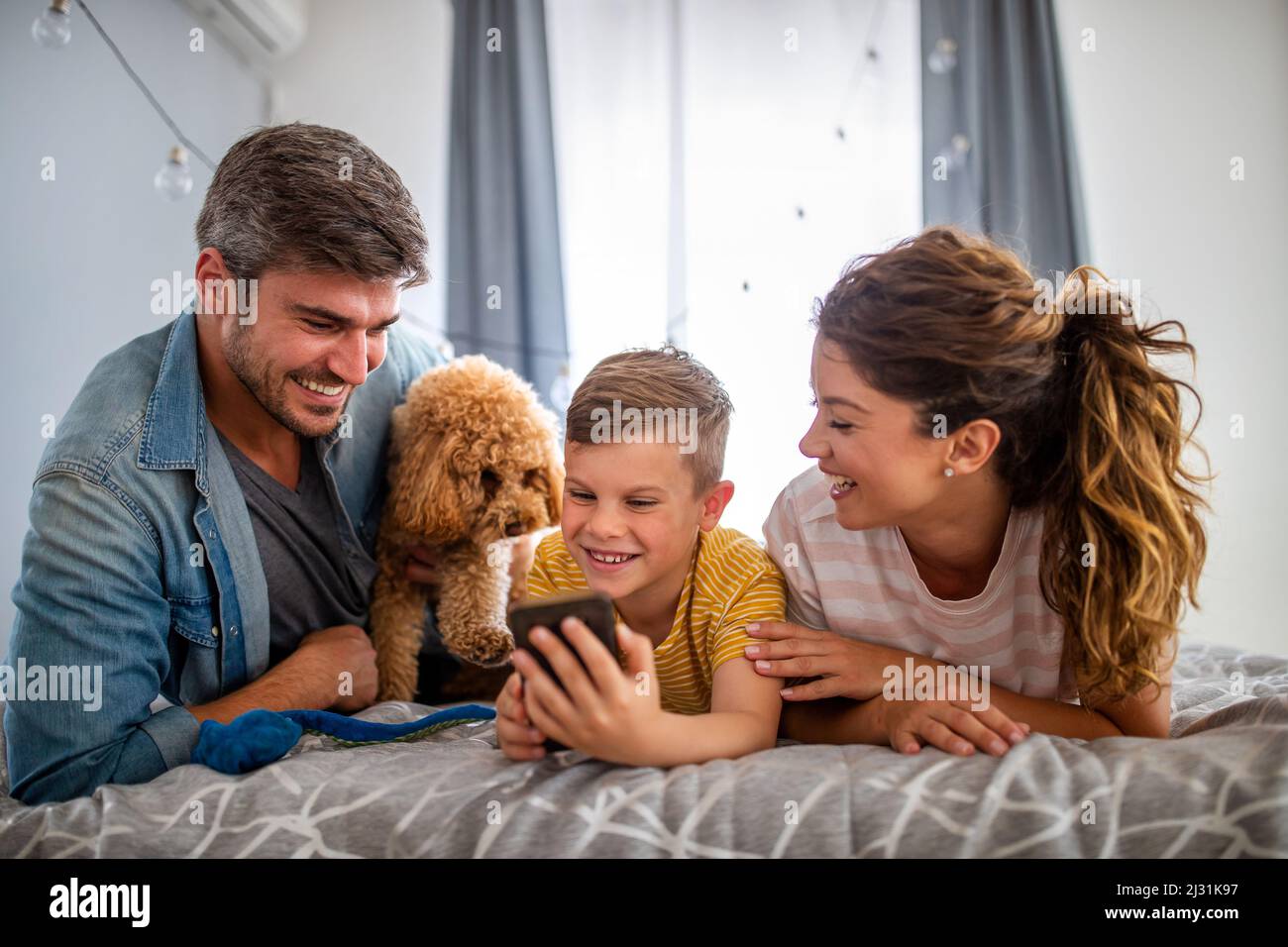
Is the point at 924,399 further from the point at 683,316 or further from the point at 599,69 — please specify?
the point at 599,69

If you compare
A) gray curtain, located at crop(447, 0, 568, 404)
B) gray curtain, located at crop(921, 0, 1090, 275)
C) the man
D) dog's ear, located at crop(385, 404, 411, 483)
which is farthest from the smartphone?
gray curtain, located at crop(921, 0, 1090, 275)

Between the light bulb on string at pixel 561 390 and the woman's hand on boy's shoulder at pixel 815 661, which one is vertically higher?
the light bulb on string at pixel 561 390

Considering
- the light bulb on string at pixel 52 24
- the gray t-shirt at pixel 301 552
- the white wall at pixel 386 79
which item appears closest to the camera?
the gray t-shirt at pixel 301 552

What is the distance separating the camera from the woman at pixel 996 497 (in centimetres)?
117

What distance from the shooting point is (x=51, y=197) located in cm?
223

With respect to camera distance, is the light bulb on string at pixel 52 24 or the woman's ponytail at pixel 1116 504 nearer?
the woman's ponytail at pixel 1116 504

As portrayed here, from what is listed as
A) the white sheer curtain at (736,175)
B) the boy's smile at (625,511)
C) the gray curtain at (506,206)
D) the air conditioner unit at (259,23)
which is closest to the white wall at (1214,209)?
the white sheer curtain at (736,175)

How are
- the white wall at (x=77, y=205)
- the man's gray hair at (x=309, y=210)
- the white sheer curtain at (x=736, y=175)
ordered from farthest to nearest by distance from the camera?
the white sheer curtain at (x=736, y=175) → the white wall at (x=77, y=205) → the man's gray hair at (x=309, y=210)

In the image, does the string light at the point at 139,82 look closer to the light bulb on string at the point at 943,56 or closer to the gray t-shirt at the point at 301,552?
the gray t-shirt at the point at 301,552

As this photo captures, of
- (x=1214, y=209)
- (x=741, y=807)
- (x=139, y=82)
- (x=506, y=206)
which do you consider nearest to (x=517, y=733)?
(x=741, y=807)

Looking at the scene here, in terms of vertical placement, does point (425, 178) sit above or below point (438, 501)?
above

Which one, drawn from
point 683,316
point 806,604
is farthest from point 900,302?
point 683,316

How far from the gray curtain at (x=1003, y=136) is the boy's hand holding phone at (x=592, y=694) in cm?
234

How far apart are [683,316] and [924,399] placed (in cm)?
186
